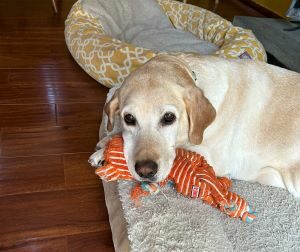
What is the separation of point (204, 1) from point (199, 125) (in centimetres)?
489

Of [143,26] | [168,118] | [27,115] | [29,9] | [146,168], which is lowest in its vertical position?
[29,9]

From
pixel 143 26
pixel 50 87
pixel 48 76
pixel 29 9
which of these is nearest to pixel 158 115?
pixel 50 87

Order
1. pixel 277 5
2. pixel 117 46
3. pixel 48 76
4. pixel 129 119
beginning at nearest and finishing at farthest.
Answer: pixel 129 119
pixel 117 46
pixel 48 76
pixel 277 5

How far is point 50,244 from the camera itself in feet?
4.84

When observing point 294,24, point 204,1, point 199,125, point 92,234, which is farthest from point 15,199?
point 204,1

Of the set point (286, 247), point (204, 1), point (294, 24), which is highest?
point (294, 24)

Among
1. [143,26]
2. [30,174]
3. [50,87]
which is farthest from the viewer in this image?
[143,26]

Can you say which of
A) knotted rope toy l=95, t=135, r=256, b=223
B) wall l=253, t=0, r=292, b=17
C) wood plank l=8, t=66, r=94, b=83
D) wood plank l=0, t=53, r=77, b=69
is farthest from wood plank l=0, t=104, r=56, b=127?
wall l=253, t=0, r=292, b=17

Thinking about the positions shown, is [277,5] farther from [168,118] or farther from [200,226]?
[200,226]

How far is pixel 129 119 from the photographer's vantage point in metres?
1.39

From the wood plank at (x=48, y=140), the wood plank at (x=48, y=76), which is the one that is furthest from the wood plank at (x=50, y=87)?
the wood plank at (x=48, y=140)

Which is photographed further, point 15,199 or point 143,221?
point 15,199

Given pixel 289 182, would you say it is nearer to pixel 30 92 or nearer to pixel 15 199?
pixel 15 199

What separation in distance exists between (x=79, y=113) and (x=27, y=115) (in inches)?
14.3
